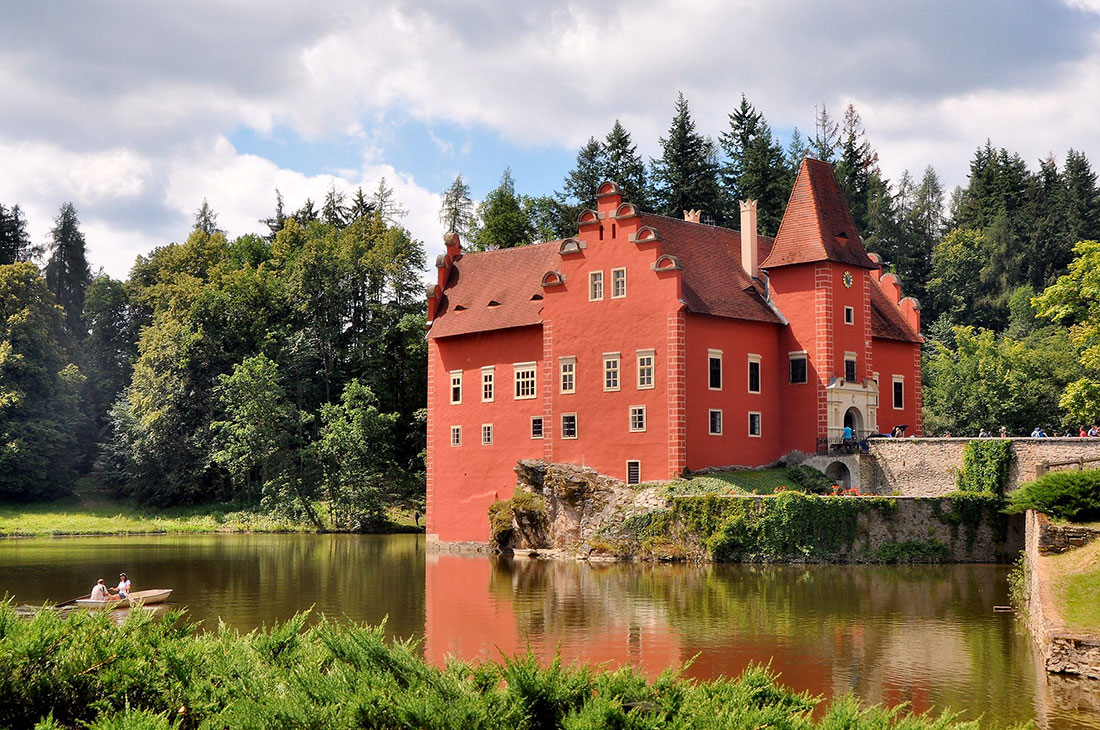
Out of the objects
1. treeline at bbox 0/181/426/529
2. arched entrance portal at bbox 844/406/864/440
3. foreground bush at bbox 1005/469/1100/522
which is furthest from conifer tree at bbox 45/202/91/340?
foreground bush at bbox 1005/469/1100/522

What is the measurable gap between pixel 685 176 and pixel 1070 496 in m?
48.4

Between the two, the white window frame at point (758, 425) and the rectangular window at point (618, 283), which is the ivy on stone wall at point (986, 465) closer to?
the white window frame at point (758, 425)

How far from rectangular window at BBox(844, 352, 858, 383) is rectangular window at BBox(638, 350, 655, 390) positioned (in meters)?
8.23

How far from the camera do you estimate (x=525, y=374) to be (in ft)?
162

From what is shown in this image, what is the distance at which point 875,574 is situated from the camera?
114 feet

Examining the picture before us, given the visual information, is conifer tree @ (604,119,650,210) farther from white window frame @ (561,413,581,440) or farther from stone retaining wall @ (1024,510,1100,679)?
stone retaining wall @ (1024,510,1100,679)

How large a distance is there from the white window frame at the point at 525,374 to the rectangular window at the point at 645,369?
5313mm

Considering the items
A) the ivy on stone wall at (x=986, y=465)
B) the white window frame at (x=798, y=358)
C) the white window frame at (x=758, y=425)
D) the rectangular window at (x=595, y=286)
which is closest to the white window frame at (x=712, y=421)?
the white window frame at (x=758, y=425)

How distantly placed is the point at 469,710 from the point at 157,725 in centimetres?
220

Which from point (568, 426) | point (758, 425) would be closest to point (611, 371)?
point (568, 426)

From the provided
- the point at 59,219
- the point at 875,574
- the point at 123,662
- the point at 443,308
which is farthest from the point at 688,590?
the point at 59,219

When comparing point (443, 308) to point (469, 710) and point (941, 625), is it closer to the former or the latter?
point (941, 625)

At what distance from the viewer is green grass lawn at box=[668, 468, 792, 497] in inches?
1638

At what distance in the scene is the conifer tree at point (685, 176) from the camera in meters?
69.9
